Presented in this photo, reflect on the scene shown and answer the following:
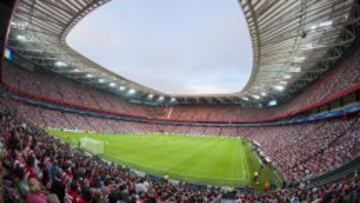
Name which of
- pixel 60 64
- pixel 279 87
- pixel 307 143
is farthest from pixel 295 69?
pixel 60 64

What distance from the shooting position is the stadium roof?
32.0 m

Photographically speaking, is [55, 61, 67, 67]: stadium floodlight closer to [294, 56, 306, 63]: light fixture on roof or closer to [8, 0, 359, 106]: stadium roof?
[8, 0, 359, 106]: stadium roof

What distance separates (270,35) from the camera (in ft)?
130

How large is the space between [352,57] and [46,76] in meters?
49.4

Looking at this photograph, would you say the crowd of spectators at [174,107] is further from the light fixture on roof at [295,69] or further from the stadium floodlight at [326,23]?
the stadium floodlight at [326,23]

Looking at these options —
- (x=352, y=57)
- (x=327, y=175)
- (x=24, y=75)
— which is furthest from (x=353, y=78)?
(x=24, y=75)

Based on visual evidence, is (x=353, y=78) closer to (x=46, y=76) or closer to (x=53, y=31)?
(x=53, y=31)

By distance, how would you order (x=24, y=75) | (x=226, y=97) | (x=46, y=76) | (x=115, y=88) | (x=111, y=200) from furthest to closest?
(x=226, y=97) < (x=115, y=88) < (x=46, y=76) < (x=24, y=75) < (x=111, y=200)

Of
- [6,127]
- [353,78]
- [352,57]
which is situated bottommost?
[6,127]

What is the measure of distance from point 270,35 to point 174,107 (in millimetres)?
80255

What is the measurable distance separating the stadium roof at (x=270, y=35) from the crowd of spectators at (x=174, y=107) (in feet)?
6.46

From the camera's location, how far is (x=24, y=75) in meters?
61.1

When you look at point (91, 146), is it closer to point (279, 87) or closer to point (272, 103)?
point (279, 87)

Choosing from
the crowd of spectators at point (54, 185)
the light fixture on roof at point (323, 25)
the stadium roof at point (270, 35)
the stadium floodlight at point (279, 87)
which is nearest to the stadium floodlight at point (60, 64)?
the stadium roof at point (270, 35)
